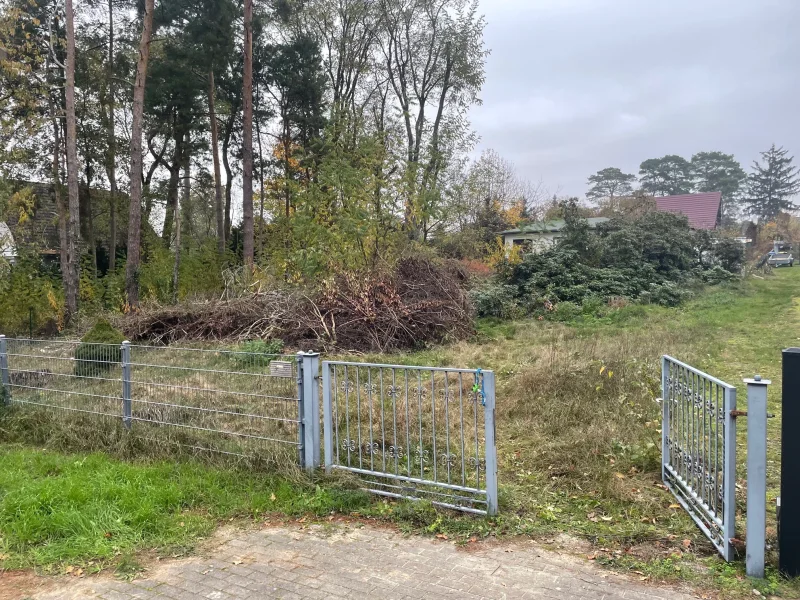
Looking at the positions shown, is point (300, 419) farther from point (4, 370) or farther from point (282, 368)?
point (4, 370)

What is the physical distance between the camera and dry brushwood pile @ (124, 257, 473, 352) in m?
11.5

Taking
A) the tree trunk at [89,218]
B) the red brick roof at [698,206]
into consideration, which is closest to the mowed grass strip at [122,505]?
the tree trunk at [89,218]

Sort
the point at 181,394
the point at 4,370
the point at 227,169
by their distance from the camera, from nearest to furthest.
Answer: the point at 181,394, the point at 4,370, the point at 227,169

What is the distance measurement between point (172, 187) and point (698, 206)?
36560 mm

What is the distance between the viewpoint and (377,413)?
6512 mm

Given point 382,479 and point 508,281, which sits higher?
point 508,281

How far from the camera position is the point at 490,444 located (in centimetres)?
402

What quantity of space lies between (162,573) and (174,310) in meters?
9.88

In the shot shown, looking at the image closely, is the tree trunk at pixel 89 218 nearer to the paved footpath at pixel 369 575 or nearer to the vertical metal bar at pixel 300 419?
the vertical metal bar at pixel 300 419

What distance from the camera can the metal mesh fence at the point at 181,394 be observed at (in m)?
5.02

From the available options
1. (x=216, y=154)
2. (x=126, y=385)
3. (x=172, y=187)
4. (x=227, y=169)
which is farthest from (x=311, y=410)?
(x=227, y=169)

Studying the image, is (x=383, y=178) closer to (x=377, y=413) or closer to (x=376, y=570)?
(x=377, y=413)

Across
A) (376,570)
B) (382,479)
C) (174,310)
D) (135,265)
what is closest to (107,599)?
(376,570)

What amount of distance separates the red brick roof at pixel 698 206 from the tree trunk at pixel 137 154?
1382 inches
